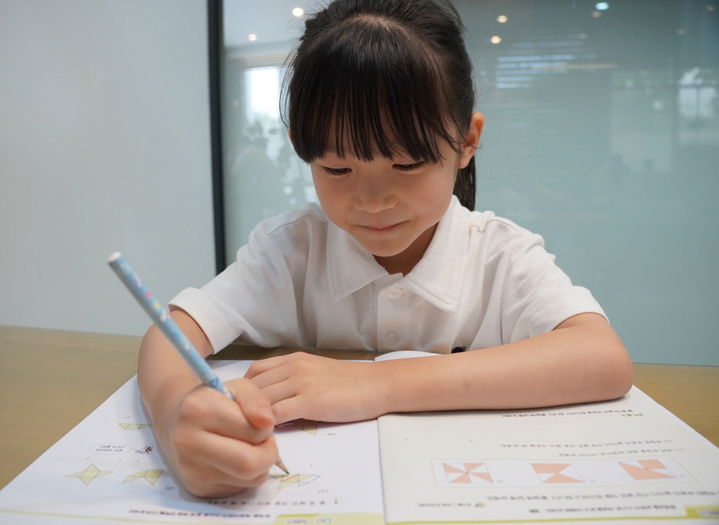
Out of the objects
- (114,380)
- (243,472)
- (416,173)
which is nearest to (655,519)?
(243,472)

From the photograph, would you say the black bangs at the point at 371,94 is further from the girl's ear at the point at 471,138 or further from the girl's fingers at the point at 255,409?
the girl's fingers at the point at 255,409

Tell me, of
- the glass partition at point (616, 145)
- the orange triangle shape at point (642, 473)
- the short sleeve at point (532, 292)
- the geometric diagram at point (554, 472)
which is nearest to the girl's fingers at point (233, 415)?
the geometric diagram at point (554, 472)

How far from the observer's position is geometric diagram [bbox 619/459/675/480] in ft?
1.15

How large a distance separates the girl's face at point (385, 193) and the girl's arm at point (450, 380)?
0.14m

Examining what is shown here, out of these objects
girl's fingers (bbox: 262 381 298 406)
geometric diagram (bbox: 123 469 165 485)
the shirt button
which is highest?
the shirt button

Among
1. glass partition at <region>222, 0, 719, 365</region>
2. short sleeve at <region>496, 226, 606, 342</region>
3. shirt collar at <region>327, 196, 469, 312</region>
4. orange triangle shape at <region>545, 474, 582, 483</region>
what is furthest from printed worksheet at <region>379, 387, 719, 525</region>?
Answer: glass partition at <region>222, 0, 719, 365</region>

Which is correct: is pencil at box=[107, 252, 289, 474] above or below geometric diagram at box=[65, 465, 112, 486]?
above

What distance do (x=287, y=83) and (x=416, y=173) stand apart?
176 mm

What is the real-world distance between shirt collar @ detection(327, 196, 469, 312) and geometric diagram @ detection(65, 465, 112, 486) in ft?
1.18

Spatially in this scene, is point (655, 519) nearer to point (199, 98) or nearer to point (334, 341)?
point (334, 341)

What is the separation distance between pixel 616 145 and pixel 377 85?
104 centimetres

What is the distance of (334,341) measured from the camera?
716mm

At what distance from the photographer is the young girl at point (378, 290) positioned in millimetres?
Answer: 423

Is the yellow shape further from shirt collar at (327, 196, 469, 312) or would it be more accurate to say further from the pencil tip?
shirt collar at (327, 196, 469, 312)
